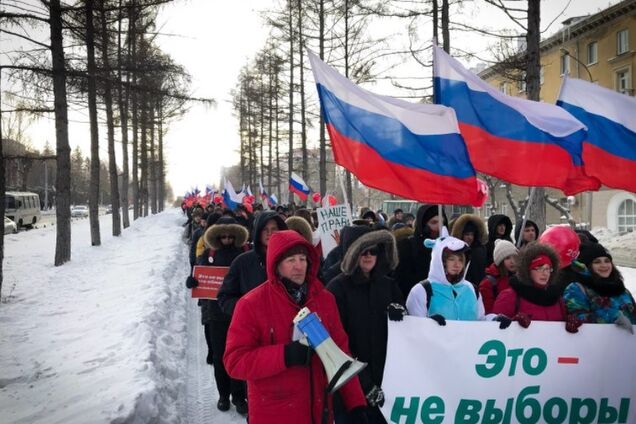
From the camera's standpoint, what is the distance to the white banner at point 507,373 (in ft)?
11.5

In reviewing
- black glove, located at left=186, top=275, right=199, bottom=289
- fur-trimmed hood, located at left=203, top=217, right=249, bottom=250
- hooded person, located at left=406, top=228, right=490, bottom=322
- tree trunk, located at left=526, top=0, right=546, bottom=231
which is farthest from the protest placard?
tree trunk, located at left=526, top=0, right=546, bottom=231

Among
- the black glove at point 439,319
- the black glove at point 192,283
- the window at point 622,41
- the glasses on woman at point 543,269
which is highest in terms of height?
the window at point 622,41

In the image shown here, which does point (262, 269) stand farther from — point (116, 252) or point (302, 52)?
point (302, 52)

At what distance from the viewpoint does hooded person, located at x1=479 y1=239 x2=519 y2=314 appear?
15.0 ft

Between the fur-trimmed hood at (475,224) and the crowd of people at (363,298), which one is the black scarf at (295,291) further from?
the fur-trimmed hood at (475,224)

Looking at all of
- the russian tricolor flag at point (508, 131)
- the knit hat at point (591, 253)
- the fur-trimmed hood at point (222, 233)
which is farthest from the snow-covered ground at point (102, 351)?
the russian tricolor flag at point (508, 131)

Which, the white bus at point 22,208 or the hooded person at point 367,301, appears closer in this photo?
the hooded person at point 367,301

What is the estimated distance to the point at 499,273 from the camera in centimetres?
480

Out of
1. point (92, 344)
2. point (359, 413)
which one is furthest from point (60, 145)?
point (359, 413)

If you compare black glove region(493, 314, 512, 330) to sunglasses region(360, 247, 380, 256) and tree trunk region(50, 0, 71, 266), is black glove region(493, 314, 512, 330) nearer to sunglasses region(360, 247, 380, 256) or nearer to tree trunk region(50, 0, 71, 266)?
sunglasses region(360, 247, 380, 256)

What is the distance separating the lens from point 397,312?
3365mm

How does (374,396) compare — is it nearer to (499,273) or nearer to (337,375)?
(337,375)

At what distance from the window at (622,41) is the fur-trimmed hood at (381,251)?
36052mm

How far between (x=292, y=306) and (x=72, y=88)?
Result: 11.7m
